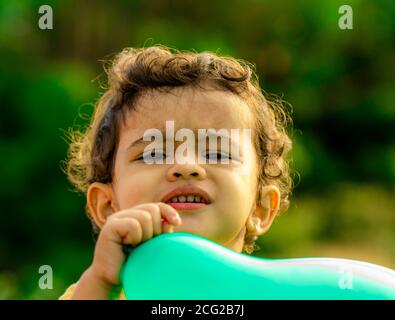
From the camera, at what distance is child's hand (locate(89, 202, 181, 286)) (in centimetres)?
125

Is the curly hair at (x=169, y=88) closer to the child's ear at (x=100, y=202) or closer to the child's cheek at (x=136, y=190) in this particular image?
the child's ear at (x=100, y=202)

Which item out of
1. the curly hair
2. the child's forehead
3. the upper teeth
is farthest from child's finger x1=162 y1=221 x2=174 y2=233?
the curly hair

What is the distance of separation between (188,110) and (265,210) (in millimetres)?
326

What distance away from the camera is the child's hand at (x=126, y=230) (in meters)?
1.25

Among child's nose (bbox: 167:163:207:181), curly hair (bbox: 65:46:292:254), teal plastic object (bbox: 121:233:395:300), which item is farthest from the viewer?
curly hair (bbox: 65:46:292:254)

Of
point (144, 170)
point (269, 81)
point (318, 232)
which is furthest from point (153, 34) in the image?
point (144, 170)

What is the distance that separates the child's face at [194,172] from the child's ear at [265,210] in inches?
1.2

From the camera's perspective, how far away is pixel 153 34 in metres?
4.73

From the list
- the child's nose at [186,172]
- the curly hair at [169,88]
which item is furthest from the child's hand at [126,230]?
the curly hair at [169,88]

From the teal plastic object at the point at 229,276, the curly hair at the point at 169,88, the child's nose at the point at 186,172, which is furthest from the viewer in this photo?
the curly hair at the point at 169,88

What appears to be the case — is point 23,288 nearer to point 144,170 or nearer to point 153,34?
point 153,34

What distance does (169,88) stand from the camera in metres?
1.56

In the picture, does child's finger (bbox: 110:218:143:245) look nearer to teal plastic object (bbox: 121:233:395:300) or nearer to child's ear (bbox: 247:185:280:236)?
teal plastic object (bbox: 121:233:395:300)
